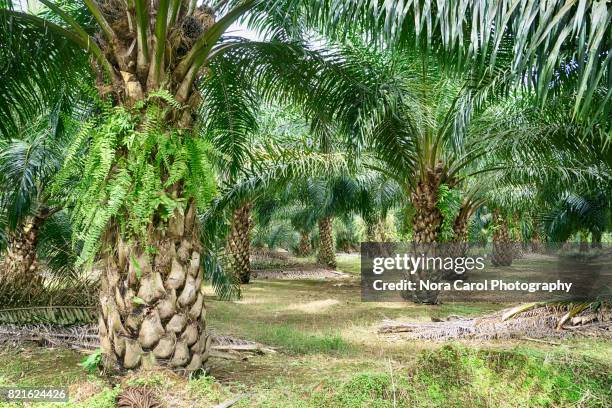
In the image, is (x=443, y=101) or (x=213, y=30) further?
(x=443, y=101)

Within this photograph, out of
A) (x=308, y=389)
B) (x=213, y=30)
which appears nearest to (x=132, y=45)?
(x=213, y=30)

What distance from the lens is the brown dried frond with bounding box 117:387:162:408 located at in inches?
138

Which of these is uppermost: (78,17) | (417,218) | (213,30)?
(78,17)

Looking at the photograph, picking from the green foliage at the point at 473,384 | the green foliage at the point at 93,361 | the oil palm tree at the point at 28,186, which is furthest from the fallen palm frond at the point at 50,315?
the green foliage at the point at 473,384

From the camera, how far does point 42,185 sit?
7.05 metres

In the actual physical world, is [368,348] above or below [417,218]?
below

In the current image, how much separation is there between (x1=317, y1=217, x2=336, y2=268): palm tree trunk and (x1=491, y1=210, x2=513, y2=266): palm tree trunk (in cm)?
653

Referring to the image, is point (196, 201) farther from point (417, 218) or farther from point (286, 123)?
point (286, 123)

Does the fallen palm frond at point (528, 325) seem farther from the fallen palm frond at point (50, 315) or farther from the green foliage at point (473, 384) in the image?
the fallen palm frond at point (50, 315)

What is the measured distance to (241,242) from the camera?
1659 centimetres

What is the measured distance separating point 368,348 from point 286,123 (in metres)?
8.03

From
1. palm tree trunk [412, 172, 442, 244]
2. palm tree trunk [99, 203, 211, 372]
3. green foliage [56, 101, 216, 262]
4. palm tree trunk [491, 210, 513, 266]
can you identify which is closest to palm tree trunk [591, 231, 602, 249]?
palm tree trunk [491, 210, 513, 266]

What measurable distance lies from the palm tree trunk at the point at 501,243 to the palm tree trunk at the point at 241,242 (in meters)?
10.5

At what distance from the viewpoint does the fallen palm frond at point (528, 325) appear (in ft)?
23.3
